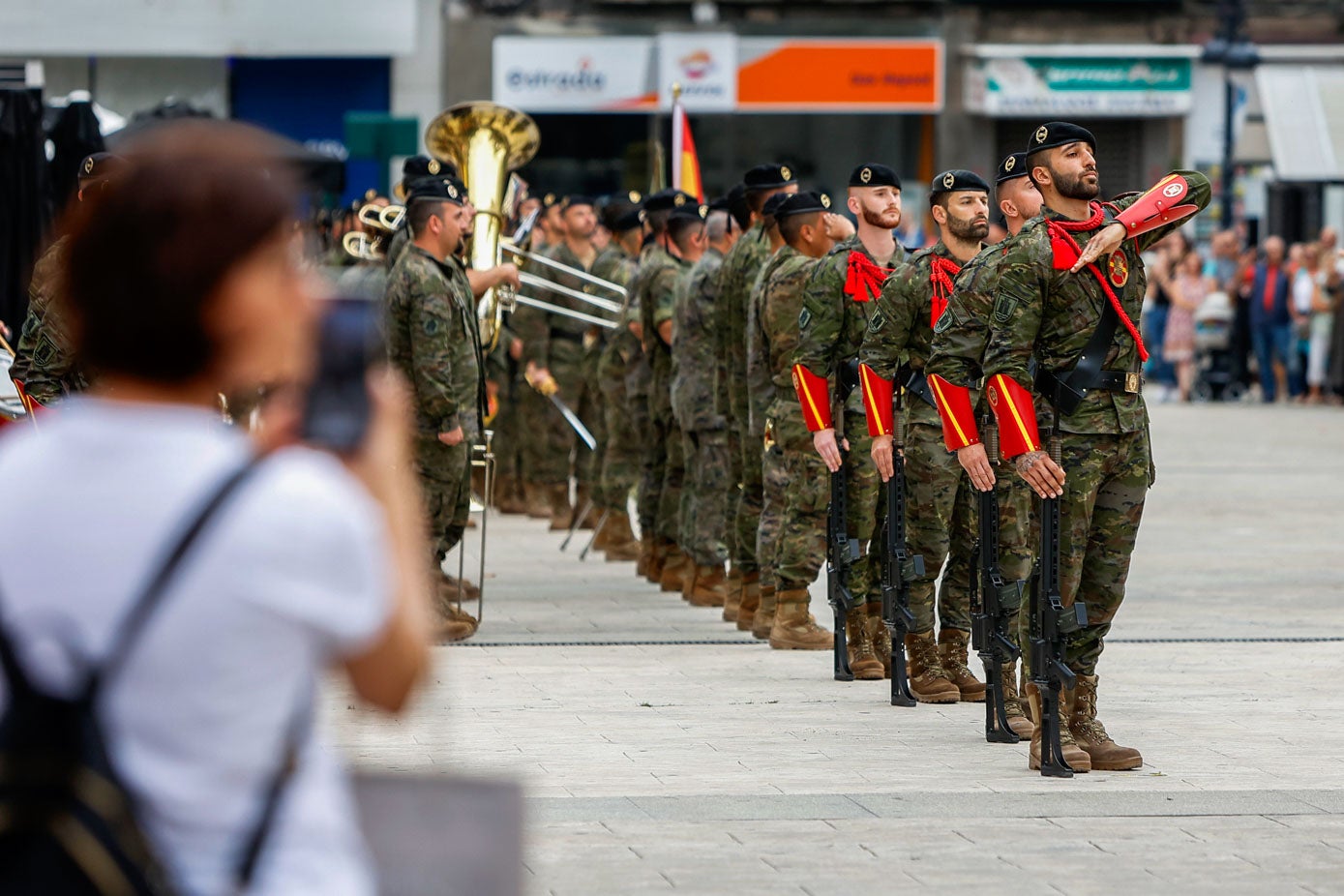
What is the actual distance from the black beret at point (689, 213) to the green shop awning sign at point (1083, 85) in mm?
22402

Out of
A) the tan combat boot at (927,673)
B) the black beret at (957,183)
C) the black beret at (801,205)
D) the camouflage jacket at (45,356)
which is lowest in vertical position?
the tan combat boot at (927,673)

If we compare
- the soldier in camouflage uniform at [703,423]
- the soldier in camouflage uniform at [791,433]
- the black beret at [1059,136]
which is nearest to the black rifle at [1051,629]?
the black beret at [1059,136]

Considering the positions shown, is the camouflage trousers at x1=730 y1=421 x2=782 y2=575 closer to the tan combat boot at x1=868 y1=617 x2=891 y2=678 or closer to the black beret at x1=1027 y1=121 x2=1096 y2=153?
the tan combat boot at x1=868 y1=617 x2=891 y2=678

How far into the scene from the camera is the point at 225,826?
7.98ft

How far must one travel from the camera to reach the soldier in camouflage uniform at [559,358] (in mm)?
16047

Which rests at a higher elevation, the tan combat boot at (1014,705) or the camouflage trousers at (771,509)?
the camouflage trousers at (771,509)

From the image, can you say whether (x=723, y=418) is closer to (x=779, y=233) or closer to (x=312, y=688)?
(x=779, y=233)

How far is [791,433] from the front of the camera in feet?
33.9

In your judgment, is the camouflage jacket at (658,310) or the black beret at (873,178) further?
the camouflage jacket at (658,310)

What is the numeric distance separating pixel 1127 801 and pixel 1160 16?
3011cm

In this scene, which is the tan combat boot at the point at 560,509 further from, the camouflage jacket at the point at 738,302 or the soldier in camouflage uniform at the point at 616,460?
the camouflage jacket at the point at 738,302

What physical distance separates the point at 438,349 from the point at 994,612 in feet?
10.9

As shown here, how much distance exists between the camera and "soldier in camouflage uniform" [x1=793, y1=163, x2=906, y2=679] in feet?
31.8

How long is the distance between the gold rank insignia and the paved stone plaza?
60.9 inches
